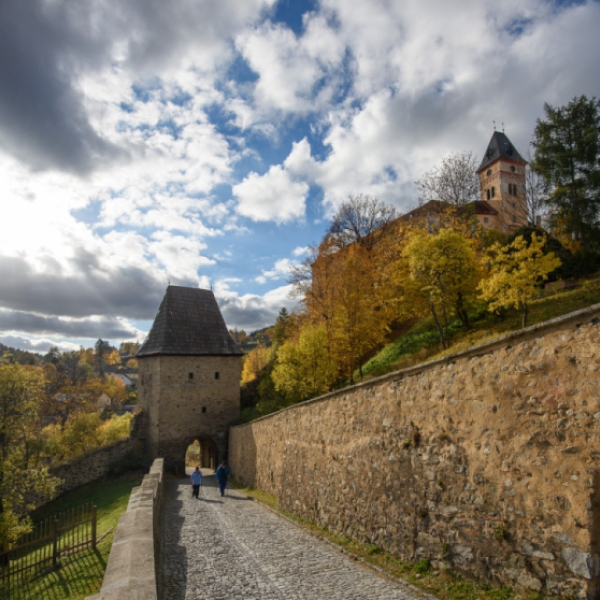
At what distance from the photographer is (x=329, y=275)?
23.0 meters

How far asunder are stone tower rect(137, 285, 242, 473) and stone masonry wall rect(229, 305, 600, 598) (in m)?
17.0

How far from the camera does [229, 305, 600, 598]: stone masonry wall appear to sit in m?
4.34

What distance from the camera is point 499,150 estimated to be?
46656mm

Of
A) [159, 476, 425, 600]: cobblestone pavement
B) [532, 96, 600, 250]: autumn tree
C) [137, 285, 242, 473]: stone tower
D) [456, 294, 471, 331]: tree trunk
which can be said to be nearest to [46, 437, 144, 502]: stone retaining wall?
[137, 285, 242, 473]: stone tower

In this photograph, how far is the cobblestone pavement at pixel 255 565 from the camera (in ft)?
18.9

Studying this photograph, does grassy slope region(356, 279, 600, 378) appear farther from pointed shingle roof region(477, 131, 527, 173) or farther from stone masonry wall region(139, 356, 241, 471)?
pointed shingle roof region(477, 131, 527, 173)

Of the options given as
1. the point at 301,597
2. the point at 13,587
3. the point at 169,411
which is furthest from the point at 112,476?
the point at 301,597

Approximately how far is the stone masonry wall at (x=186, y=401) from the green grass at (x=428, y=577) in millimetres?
17037

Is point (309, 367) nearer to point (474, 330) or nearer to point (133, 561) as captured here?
point (474, 330)

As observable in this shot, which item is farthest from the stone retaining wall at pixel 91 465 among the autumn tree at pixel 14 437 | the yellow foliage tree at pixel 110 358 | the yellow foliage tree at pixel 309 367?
the yellow foliage tree at pixel 110 358

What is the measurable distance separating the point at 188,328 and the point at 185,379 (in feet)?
10.9

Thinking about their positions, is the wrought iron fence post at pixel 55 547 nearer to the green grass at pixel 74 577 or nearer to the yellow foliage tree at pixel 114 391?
the green grass at pixel 74 577

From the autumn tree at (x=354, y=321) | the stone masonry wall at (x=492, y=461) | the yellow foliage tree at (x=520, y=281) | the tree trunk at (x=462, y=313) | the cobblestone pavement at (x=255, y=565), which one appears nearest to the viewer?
the stone masonry wall at (x=492, y=461)

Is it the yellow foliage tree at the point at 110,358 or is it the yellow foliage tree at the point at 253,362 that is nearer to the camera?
the yellow foliage tree at the point at 253,362
